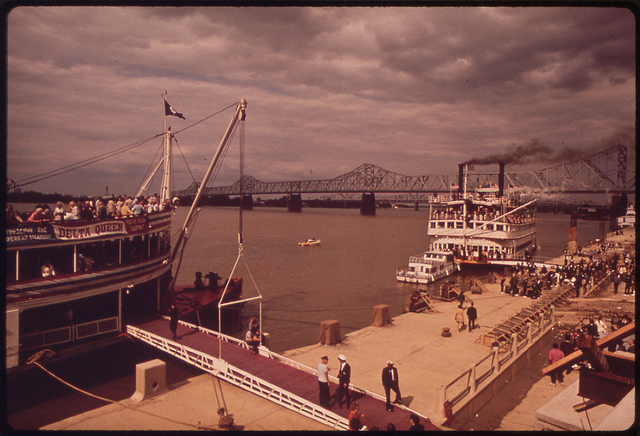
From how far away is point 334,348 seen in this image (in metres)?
17.1

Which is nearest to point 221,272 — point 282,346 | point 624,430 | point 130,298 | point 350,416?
point 282,346

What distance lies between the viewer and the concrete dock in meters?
10.8

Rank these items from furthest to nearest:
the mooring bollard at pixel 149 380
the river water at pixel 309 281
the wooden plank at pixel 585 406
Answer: the river water at pixel 309 281 < the mooring bollard at pixel 149 380 < the wooden plank at pixel 585 406

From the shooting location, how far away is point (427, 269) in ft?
134

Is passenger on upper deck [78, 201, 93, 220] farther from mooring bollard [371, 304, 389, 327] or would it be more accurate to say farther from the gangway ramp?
mooring bollard [371, 304, 389, 327]

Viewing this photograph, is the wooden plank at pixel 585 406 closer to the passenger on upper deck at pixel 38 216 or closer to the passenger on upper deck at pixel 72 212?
the passenger on upper deck at pixel 38 216

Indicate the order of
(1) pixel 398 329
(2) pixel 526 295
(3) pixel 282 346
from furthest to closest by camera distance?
1. (2) pixel 526 295
2. (3) pixel 282 346
3. (1) pixel 398 329

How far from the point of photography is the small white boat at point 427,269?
40.1m

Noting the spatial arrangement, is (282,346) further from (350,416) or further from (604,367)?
(604,367)

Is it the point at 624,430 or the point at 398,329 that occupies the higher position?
the point at 624,430

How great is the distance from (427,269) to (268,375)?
1215 inches

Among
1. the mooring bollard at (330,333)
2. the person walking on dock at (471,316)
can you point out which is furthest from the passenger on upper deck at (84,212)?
the person walking on dock at (471,316)

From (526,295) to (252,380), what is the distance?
2190cm

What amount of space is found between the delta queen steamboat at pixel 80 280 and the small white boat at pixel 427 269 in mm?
24979
